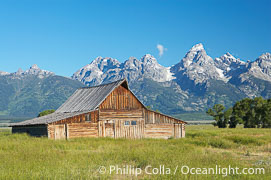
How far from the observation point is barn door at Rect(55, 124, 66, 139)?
34.0 meters

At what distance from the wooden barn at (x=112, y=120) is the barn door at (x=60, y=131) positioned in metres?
0.23

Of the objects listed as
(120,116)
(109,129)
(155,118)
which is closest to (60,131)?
(109,129)

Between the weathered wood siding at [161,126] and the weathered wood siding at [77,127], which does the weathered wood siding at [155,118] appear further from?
the weathered wood siding at [77,127]

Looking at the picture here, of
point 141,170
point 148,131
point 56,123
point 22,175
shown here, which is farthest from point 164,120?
point 22,175

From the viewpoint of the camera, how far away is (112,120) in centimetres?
3862

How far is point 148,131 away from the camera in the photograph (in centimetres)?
4031

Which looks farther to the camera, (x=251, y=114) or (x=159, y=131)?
(x=251, y=114)

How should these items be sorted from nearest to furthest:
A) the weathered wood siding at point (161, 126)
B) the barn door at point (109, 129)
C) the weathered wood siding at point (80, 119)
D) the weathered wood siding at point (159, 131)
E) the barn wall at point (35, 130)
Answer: the weathered wood siding at point (80, 119) → the barn wall at point (35, 130) → the barn door at point (109, 129) → the weathered wood siding at point (159, 131) → the weathered wood siding at point (161, 126)

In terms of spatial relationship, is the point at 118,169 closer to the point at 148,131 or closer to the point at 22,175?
the point at 22,175

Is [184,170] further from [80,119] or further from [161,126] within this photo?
[161,126]

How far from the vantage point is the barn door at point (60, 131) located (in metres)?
34.0

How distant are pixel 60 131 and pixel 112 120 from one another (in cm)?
690

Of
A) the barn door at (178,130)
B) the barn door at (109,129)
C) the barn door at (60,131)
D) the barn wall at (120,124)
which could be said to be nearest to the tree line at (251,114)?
the barn door at (178,130)

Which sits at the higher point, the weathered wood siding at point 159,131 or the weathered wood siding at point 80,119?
the weathered wood siding at point 80,119
